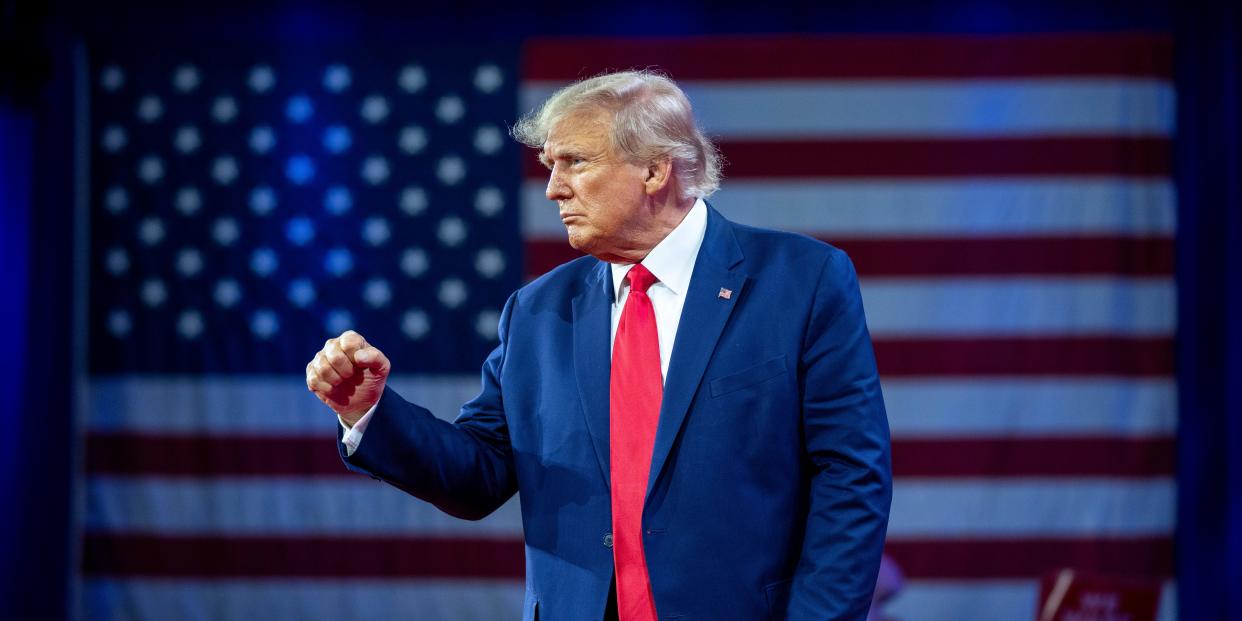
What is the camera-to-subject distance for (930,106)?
157 inches

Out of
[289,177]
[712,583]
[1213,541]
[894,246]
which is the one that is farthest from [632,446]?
[1213,541]

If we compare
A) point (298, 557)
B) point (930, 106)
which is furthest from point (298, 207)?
point (930, 106)

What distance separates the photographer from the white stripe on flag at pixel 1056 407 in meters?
3.93

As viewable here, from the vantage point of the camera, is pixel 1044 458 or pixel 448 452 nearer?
pixel 448 452

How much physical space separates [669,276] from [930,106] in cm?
272

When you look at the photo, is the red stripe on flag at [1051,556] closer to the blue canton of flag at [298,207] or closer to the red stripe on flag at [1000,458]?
the red stripe on flag at [1000,458]

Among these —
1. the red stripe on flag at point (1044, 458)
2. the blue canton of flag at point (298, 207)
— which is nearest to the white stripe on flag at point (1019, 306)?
the red stripe on flag at point (1044, 458)

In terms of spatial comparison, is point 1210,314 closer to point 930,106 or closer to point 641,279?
point 930,106

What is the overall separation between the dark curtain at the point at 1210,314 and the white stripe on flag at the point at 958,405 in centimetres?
14

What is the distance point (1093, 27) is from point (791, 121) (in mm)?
1129

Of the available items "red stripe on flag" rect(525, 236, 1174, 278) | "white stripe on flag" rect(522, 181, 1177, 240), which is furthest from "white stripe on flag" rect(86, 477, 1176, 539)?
"white stripe on flag" rect(522, 181, 1177, 240)

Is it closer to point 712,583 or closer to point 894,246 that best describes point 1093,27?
point 894,246

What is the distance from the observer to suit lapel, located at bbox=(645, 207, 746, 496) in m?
1.43

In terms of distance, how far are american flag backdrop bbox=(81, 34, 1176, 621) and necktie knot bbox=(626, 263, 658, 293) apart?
7.99ft
